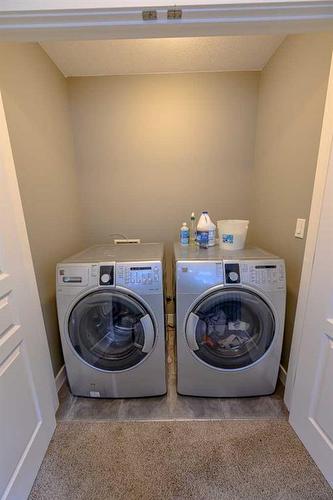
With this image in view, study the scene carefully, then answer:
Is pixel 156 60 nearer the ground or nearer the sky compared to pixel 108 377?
nearer the sky

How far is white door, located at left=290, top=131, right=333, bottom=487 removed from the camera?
100 centimetres

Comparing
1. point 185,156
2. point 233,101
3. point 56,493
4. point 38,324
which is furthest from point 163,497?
point 233,101

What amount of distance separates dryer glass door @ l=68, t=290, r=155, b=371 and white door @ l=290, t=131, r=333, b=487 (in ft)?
2.75

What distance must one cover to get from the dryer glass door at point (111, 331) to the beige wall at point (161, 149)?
3.20 feet

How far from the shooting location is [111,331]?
1441mm

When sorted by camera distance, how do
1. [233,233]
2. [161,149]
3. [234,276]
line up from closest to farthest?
[234,276] → [233,233] → [161,149]

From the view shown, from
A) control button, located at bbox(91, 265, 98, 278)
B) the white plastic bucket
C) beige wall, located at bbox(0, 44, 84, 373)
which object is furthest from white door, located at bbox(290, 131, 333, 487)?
beige wall, located at bbox(0, 44, 84, 373)

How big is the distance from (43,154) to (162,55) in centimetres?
115

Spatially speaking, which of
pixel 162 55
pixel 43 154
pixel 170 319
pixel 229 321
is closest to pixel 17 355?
pixel 229 321

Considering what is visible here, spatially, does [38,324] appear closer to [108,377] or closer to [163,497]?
[108,377]

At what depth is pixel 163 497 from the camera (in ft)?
3.33

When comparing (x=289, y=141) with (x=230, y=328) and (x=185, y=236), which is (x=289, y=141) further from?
(x=230, y=328)

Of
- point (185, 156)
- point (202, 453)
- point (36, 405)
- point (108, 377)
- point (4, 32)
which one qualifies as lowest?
point (202, 453)

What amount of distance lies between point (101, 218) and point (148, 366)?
4.56 ft
